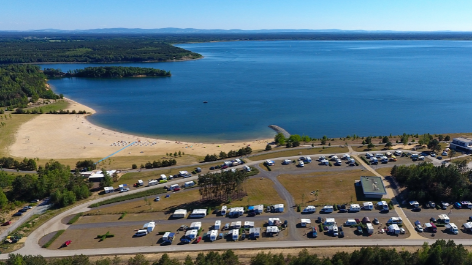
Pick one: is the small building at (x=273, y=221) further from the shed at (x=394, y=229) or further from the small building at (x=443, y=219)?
the small building at (x=443, y=219)

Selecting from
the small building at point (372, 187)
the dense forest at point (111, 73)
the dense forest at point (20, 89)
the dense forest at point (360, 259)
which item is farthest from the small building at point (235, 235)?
the dense forest at point (111, 73)

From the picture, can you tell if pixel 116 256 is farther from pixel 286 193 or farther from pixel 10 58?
pixel 10 58

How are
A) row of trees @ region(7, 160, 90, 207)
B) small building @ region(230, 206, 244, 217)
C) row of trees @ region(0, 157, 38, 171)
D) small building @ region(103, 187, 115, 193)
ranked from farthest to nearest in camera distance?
row of trees @ region(0, 157, 38, 171), small building @ region(103, 187, 115, 193), row of trees @ region(7, 160, 90, 207), small building @ region(230, 206, 244, 217)

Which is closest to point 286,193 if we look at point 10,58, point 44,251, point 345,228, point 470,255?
point 345,228

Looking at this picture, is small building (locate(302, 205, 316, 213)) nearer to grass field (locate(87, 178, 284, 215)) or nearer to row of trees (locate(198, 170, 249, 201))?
grass field (locate(87, 178, 284, 215))

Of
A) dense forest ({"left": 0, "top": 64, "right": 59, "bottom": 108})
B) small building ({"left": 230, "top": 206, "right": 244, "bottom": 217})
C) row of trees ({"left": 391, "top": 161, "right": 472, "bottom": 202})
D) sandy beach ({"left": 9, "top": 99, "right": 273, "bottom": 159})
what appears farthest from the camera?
dense forest ({"left": 0, "top": 64, "right": 59, "bottom": 108})

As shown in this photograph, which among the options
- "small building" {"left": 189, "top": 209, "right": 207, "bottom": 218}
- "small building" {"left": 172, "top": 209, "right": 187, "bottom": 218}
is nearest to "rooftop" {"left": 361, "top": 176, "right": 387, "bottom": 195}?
"small building" {"left": 189, "top": 209, "right": 207, "bottom": 218}

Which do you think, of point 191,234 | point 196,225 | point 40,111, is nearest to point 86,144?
point 40,111

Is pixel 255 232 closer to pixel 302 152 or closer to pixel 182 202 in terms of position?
pixel 182 202
